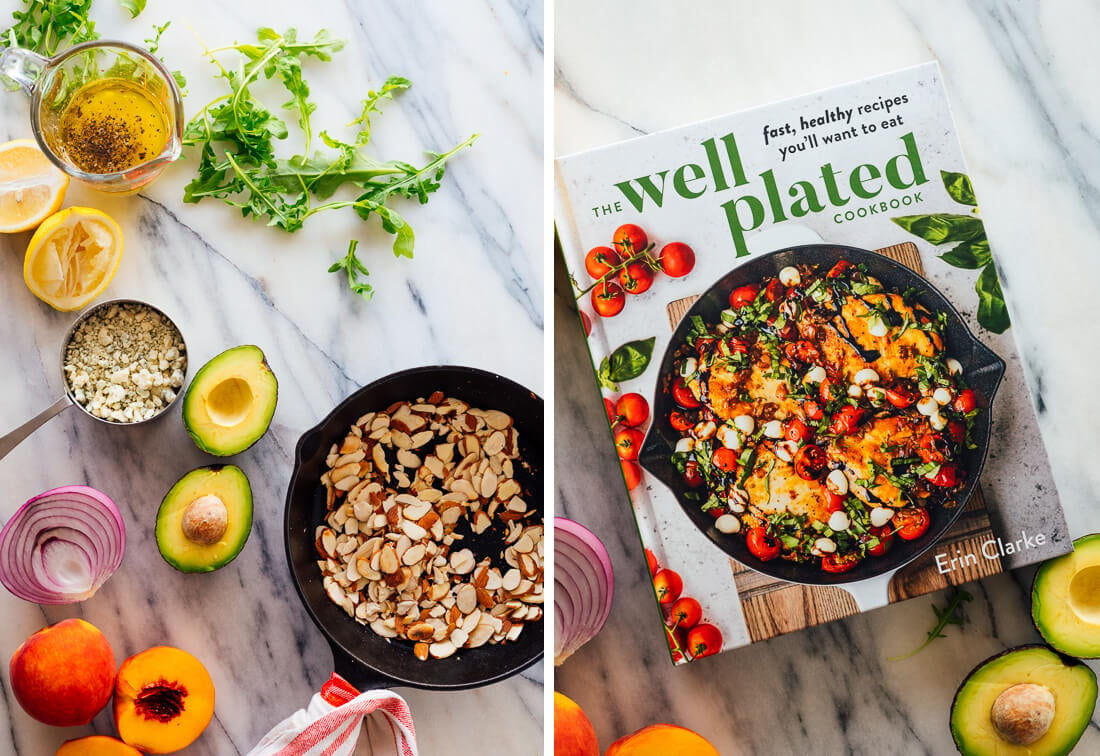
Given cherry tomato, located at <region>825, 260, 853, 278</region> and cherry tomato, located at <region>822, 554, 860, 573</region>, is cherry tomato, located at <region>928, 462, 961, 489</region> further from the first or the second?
cherry tomato, located at <region>825, 260, 853, 278</region>

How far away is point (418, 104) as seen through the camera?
40.6 inches

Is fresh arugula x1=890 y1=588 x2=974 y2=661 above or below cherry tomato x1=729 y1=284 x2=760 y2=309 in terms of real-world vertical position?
below

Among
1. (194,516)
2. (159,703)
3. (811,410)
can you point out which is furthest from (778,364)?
(159,703)

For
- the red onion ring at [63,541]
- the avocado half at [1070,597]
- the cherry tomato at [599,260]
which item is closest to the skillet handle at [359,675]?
the red onion ring at [63,541]

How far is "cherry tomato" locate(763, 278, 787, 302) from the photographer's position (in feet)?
3.11

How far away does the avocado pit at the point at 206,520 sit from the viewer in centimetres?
94

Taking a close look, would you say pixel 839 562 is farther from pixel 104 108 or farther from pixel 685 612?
pixel 104 108

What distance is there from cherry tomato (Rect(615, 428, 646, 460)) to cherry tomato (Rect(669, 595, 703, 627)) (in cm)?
16

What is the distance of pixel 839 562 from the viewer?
3.12 feet

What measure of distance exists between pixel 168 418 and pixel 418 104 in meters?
0.45

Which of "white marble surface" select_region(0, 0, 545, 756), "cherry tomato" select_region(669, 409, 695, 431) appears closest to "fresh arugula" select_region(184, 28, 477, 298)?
"white marble surface" select_region(0, 0, 545, 756)

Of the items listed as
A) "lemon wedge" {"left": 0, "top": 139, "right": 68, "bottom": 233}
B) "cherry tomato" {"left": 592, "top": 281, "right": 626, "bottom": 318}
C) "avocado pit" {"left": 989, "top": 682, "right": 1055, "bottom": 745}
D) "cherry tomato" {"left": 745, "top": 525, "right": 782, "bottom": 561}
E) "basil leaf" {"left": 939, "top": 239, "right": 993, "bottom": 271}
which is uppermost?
"lemon wedge" {"left": 0, "top": 139, "right": 68, "bottom": 233}

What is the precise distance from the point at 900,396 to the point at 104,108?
0.91 meters

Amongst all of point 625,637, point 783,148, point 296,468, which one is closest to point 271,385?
point 296,468
